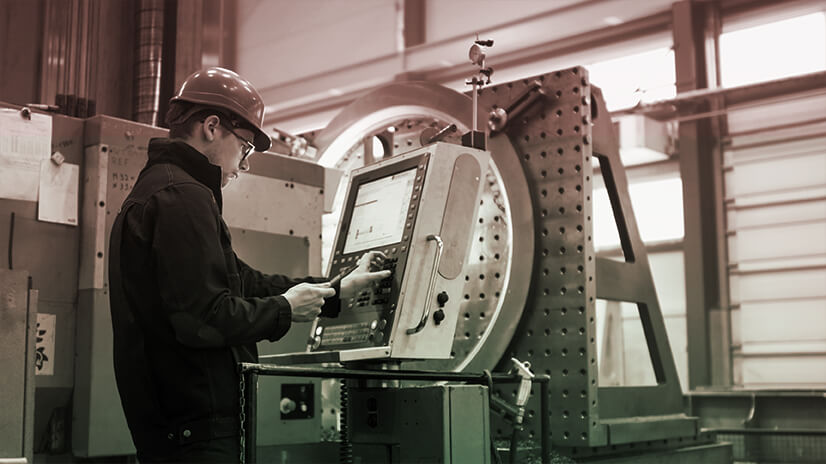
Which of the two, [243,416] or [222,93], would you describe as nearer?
[243,416]

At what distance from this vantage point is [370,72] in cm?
641

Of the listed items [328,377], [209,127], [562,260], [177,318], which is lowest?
[328,377]

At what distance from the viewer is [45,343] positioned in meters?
2.48

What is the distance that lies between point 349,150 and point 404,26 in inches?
121

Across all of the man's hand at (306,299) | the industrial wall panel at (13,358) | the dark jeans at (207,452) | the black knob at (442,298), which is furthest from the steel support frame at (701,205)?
the industrial wall panel at (13,358)

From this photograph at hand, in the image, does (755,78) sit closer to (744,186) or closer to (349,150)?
(744,186)

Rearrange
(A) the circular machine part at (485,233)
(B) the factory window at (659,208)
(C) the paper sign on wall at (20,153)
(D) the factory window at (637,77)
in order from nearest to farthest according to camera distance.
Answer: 1. (C) the paper sign on wall at (20,153)
2. (A) the circular machine part at (485,233)
3. (D) the factory window at (637,77)
4. (B) the factory window at (659,208)

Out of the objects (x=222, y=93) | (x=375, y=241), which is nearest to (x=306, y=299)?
(x=375, y=241)

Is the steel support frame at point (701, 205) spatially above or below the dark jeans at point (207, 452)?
above

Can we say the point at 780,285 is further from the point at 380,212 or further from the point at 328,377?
the point at 328,377

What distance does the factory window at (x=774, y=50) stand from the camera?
4.75 meters

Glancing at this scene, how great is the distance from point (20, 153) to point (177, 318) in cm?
106

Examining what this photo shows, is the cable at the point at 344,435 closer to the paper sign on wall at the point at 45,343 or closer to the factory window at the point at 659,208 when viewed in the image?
the paper sign on wall at the point at 45,343

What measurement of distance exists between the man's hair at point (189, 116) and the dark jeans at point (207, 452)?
672 mm
